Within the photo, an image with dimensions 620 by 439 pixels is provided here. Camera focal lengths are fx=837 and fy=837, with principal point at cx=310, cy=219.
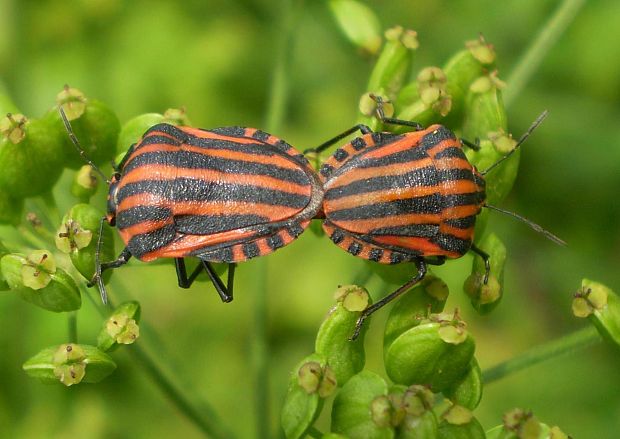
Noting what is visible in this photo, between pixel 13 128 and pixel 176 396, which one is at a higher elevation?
pixel 13 128

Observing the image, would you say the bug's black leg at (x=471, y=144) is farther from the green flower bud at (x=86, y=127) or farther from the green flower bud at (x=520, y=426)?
the green flower bud at (x=86, y=127)

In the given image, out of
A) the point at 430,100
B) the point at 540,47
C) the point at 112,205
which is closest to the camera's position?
the point at 112,205

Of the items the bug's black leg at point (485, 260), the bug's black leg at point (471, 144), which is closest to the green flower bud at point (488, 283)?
the bug's black leg at point (485, 260)

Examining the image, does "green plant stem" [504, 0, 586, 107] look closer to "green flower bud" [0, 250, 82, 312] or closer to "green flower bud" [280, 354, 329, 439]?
"green flower bud" [280, 354, 329, 439]

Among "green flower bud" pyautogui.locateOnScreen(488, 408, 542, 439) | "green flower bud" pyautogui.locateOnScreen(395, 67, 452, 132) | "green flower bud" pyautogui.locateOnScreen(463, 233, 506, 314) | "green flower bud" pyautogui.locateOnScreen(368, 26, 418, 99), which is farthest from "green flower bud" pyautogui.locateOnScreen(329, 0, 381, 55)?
"green flower bud" pyautogui.locateOnScreen(488, 408, 542, 439)

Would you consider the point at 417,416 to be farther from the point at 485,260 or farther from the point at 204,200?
the point at 204,200

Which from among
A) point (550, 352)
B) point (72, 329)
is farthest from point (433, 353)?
point (72, 329)

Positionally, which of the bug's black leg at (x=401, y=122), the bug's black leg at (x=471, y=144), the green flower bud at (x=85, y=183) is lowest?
the green flower bud at (x=85, y=183)
